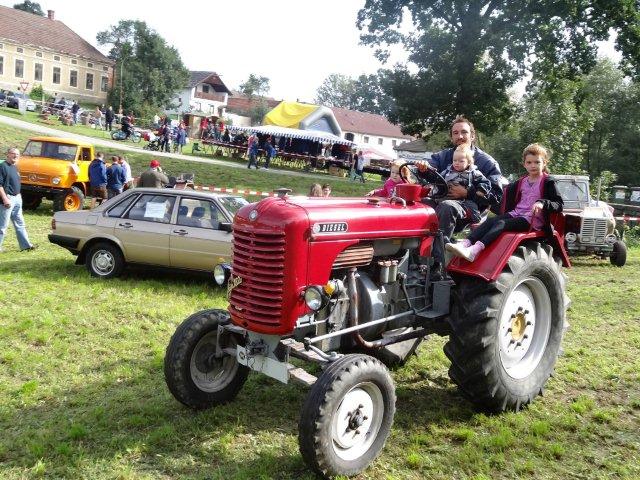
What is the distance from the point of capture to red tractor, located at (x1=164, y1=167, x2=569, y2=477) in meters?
3.84

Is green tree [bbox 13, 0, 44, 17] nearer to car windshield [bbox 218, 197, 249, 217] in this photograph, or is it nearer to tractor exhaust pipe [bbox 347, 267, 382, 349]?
car windshield [bbox 218, 197, 249, 217]

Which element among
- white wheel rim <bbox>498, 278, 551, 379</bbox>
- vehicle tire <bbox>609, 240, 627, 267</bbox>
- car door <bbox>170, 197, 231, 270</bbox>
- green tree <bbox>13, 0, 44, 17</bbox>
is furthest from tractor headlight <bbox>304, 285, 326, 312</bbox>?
green tree <bbox>13, 0, 44, 17</bbox>

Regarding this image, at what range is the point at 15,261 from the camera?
9.29 metres

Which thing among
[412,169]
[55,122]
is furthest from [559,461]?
[55,122]

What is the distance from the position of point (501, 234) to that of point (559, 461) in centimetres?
170

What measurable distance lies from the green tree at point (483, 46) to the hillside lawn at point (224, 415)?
19272mm

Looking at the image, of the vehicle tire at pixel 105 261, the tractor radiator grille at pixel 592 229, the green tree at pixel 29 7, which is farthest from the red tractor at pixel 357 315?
the green tree at pixel 29 7

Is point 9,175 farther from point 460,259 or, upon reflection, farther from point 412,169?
point 460,259

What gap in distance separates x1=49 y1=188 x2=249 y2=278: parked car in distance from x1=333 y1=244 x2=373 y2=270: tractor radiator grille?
4.06 m

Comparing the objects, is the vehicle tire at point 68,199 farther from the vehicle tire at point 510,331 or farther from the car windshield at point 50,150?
the vehicle tire at point 510,331

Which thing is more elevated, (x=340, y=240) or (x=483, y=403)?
(x=340, y=240)

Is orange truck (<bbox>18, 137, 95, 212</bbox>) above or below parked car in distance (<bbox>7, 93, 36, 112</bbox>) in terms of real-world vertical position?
below

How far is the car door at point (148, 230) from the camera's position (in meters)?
8.43

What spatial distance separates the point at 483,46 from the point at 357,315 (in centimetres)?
2297
